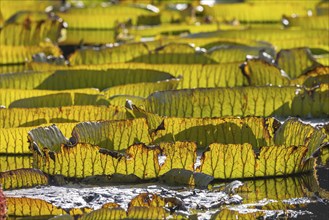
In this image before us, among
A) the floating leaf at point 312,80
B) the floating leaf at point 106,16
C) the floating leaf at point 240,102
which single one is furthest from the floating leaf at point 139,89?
the floating leaf at point 106,16

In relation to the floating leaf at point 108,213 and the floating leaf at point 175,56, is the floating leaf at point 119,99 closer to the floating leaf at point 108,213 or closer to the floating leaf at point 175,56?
the floating leaf at point 175,56

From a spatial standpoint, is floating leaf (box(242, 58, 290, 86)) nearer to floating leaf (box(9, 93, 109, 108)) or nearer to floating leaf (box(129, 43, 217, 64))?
floating leaf (box(129, 43, 217, 64))

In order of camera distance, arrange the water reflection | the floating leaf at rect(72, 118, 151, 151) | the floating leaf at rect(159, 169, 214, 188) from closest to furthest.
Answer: the water reflection, the floating leaf at rect(159, 169, 214, 188), the floating leaf at rect(72, 118, 151, 151)

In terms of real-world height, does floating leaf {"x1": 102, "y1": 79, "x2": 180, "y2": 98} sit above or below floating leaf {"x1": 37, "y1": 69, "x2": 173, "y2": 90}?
below

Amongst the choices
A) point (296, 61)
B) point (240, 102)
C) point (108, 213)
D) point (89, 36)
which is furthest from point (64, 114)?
point (89, 36)

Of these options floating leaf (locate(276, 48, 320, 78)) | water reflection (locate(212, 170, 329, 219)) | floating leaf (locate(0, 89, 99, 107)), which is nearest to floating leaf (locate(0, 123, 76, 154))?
floating leaf (locate(0, 89, 99, 107))
